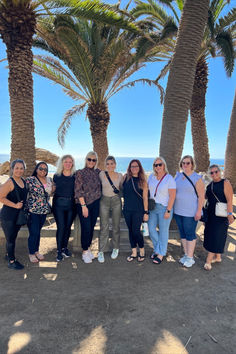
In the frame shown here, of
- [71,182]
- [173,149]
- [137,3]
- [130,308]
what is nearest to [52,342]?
[130,308]

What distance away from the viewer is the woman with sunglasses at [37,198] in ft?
12.5

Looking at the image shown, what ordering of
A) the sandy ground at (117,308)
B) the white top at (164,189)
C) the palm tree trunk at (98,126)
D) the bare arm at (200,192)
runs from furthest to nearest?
the palm tree trunk at (98,126), the white top at (164,189), the bare arm at (200,192), the sandy ground at (117,308)

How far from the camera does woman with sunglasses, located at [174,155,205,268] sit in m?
3.70

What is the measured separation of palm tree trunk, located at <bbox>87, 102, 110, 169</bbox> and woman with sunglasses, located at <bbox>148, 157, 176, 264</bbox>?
634cm

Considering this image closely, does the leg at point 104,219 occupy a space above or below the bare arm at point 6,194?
below

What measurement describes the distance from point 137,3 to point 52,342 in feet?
38.1

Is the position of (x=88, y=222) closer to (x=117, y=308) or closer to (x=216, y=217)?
(x=117, y=308)

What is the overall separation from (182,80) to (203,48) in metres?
6.47

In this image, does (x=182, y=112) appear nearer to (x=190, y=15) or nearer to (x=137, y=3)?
(x=190, y=15)

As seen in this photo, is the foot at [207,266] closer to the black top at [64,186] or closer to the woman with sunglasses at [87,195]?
the woman with sunglasses at [87,195]

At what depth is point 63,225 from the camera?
3938 millimetres

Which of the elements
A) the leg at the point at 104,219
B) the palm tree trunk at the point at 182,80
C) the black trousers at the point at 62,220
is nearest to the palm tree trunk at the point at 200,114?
the palm tree trunk at the point at 182,80

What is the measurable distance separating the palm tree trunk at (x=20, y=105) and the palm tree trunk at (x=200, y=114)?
26.8 ft

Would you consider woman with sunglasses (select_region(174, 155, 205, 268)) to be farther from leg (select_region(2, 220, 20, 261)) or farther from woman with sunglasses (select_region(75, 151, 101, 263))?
leg (select_region(2, 220, 20, 261))
